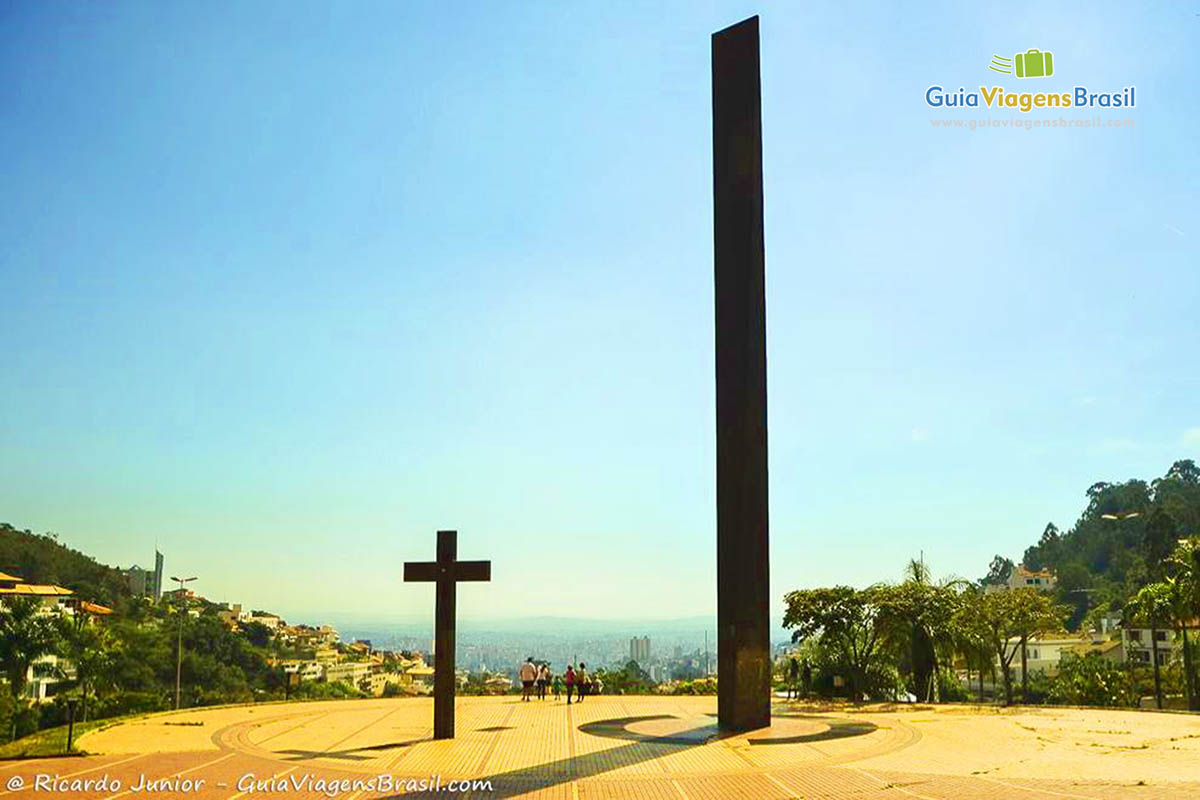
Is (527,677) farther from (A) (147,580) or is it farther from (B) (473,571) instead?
(A) (147,580)

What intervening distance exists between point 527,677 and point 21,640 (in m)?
36.0

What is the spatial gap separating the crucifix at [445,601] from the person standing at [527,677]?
351 inches

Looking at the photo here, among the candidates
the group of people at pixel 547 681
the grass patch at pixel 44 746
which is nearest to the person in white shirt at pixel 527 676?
the group of people at pixel 547 681

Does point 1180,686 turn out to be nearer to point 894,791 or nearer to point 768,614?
point 768,614

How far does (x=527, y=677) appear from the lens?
92.6 ft

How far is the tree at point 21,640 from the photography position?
162 feet

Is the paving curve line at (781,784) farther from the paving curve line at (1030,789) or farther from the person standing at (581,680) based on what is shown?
the person standing at (581,680)

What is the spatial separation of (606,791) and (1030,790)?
5.94 m

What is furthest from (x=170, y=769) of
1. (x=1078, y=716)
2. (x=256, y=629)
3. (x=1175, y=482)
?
(x=1175, y=482)

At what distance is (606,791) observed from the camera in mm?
13586

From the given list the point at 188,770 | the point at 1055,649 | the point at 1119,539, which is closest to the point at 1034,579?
the point at 1119,539

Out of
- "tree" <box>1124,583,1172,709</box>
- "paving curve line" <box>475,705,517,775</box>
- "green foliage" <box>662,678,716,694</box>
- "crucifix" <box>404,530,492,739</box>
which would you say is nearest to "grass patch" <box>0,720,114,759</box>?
"crucifix" <box>404,530,492,739</box>

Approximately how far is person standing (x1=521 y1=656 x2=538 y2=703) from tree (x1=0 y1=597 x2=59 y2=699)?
34270 mm

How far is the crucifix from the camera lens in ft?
63.1
